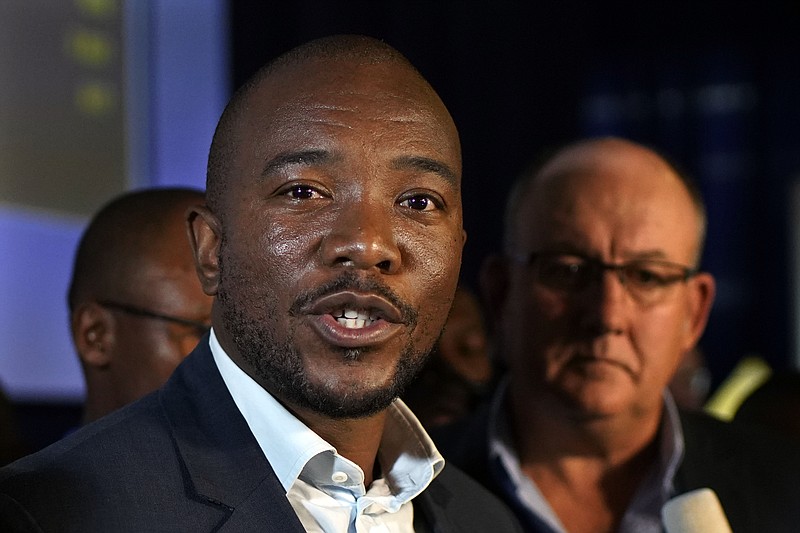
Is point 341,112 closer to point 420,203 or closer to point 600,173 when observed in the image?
point 420,203

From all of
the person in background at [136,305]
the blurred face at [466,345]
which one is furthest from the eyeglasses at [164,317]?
the blurred face at [466,345]

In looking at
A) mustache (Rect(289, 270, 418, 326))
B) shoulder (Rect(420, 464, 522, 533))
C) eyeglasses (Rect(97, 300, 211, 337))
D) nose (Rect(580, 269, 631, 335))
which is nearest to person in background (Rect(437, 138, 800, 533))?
nose (Rect(580, 269, 631, 335))

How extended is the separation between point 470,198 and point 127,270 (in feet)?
11.2

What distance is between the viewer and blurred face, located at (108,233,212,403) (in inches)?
86.7

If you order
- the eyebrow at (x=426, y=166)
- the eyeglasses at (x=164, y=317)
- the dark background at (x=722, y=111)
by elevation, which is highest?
the eyebrow at (x=426, y=166)

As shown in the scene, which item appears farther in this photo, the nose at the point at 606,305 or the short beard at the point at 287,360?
the nose at the point at 606,305

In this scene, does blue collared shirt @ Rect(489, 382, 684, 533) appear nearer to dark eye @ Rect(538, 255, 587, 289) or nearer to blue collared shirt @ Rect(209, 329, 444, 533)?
dark eye @ Rect(538, 255, 587, 289)

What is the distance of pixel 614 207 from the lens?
7.67 ft

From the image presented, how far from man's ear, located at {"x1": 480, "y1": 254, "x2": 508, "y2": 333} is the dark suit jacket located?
8.4 inches

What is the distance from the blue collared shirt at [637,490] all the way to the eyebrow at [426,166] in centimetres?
91

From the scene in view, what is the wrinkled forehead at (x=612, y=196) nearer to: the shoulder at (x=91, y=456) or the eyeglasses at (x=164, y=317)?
the eyeglasses at (x=164, y=317)

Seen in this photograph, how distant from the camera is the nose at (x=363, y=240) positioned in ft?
4.57

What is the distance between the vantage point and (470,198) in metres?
5.56

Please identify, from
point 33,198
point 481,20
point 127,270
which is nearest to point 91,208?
point 33,198
